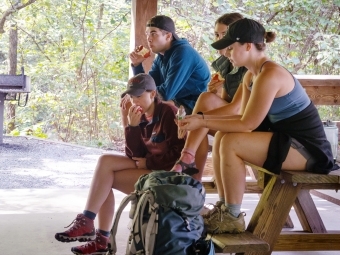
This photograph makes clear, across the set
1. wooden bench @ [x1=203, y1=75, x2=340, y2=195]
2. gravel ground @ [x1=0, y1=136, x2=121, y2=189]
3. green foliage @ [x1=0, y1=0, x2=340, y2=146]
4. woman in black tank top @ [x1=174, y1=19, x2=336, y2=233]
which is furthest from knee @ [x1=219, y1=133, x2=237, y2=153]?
green foliage @ [x1=0, y1=0, x2=340, y2=146]

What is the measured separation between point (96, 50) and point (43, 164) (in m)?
4.21

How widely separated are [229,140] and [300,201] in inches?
44.8

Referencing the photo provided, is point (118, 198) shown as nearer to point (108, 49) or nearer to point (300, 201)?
point (300, 201)

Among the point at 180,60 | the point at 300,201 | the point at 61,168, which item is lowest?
the point at 61,168

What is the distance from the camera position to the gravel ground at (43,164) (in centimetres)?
649

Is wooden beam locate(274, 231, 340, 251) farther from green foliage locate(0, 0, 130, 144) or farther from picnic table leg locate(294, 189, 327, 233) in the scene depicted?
green foliage locate(0, 0, 130, 144)

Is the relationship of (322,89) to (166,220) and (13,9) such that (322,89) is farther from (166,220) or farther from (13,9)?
(13,9)

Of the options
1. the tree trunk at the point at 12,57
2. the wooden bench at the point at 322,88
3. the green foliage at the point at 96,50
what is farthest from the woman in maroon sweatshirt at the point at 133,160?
the tree trunk at the point at 12,57

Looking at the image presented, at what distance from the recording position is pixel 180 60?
11.6 ft

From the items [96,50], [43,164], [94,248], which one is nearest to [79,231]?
[94,248]

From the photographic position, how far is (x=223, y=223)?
8.77 feet

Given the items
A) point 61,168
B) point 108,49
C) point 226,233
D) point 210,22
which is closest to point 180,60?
point 226,233

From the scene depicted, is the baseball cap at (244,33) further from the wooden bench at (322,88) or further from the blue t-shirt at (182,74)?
the wooden bench at (322,88)

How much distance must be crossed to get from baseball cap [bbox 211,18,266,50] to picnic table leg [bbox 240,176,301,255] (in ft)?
2.12
